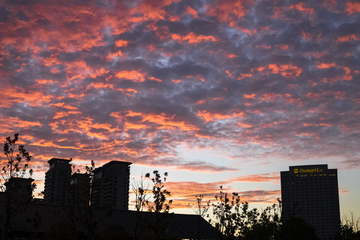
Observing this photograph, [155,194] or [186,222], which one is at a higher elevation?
[155,194]

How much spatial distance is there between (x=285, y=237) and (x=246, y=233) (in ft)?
25.3

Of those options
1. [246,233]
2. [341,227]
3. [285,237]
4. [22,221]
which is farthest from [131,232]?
[341,227]

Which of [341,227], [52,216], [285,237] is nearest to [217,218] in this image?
[285,237]

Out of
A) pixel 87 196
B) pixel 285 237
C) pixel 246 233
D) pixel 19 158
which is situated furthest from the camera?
pixel 246 233

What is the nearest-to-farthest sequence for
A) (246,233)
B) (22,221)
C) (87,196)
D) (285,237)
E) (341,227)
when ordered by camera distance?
(87,196) → (341,227) → (285,237) → (246,233) → (22,221)

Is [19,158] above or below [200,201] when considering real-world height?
above

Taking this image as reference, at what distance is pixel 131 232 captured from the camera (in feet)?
244

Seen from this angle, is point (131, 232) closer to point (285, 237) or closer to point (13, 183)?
point (285, 237)

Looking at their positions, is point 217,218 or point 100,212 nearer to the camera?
point 217,218

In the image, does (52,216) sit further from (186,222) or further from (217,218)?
(217,218)

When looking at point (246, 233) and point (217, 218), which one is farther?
point (246, 233)

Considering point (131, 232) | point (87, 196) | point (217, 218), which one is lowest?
point (131, 232)

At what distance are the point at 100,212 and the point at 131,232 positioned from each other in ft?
34.1

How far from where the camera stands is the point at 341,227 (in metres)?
47.6
